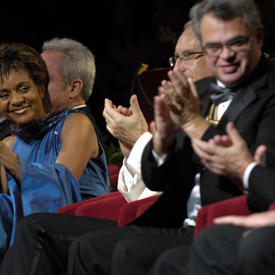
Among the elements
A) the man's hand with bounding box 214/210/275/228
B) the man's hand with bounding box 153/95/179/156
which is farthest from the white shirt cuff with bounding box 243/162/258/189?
A: the man's hand with bounding box 153/95/179/156

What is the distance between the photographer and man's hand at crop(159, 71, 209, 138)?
244cm

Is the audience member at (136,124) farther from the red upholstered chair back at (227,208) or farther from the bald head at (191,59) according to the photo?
the red upholstered chair back at (227,208)

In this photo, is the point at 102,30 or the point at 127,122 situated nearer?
the point at 127,122

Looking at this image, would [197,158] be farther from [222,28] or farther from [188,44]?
[188,44]

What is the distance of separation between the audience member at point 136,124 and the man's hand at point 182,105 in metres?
0.52

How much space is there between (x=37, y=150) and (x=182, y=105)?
1.55m

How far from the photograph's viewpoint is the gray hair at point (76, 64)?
13.3 feet

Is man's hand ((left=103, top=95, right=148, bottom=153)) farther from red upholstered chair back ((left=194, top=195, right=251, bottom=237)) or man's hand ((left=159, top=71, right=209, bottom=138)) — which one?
red upholstered chair back ((left=194, top=195, right=251, bottom=237))

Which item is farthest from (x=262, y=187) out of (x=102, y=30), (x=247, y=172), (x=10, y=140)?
(x=102, y=30)

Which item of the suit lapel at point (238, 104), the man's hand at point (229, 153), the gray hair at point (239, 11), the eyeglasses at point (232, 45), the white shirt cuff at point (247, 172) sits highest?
the gray hair at point (239, 11)

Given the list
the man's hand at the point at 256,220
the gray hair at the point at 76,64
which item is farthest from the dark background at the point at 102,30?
the man's hand at the point at 256,220

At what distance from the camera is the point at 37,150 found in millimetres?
3836

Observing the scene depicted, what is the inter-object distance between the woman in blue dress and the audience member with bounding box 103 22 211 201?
0.43 meters

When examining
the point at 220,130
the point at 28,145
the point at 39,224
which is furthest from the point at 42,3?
the point at 220,130
